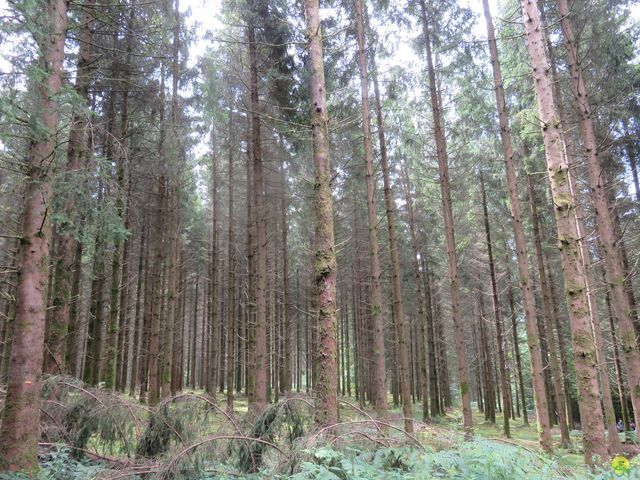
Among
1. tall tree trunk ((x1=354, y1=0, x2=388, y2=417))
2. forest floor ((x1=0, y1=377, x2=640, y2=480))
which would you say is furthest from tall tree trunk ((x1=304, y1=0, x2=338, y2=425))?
tall tree trunk ((x1=354, y1=0, x2=388, y2=417))

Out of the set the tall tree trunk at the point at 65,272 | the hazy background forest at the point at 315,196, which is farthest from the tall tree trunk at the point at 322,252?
the tall tree trunk at the point at 65,272

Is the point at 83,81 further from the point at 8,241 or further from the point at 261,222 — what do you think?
the point at 8,241

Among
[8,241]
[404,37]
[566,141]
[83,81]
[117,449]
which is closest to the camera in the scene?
[117,449]

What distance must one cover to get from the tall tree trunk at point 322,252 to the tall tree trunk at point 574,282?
Result: 11.0 feet

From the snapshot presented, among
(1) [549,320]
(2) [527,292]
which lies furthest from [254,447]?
(1) [549,320]

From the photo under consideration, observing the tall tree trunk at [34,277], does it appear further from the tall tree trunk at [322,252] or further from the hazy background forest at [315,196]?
the tall tree trunk at [322,252]

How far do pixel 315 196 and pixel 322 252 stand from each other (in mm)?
964

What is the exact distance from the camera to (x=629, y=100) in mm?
12539

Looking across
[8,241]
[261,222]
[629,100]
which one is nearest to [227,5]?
[261,222]

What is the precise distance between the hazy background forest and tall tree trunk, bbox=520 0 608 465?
0.04m

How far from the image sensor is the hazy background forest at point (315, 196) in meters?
4.76

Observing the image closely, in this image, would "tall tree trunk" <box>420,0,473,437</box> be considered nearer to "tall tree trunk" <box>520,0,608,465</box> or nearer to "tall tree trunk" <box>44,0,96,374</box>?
"tall tree trunk" <box>520,0,608,465</box>

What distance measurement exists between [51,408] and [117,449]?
1.21m

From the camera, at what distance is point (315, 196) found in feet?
20.4
